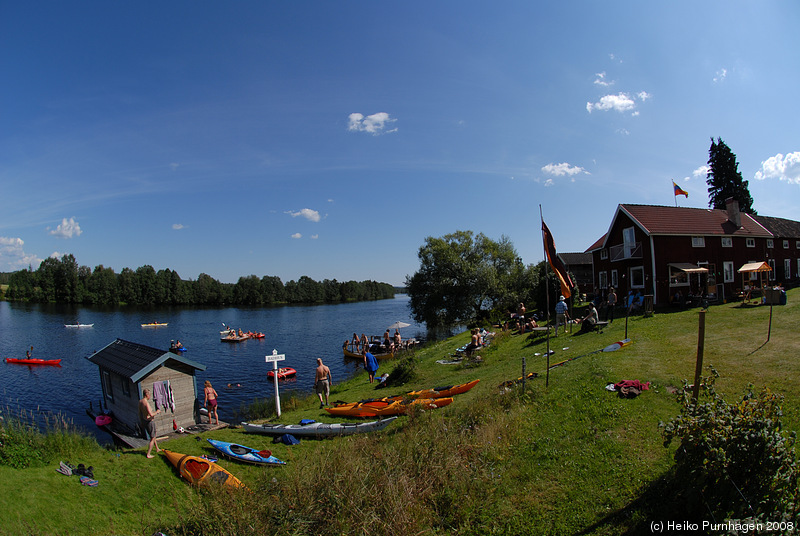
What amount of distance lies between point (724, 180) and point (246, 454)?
6884 centimetres

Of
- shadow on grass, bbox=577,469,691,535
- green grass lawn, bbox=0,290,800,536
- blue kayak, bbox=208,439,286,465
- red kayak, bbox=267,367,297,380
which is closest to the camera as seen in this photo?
shadow on grass, bbox=577,469,691,535

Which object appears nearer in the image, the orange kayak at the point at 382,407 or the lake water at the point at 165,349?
the orange kayak at the point at 382,407

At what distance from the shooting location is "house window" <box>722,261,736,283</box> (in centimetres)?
2902

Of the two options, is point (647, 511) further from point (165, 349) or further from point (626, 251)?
point (165, 349)

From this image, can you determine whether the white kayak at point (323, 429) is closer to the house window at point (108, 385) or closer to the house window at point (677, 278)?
the house window at point (108, 385)

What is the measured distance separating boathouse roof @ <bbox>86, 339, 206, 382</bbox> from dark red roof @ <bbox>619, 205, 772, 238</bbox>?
93.5 feet

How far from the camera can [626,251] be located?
2897cm

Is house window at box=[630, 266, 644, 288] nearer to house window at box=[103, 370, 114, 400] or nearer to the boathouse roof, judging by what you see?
the boathouse roof

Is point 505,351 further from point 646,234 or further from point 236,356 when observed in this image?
point 236,356

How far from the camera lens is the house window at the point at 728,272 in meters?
→ 29.0

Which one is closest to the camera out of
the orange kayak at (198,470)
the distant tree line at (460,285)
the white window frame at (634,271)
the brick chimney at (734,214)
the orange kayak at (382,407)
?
the orange kayak at (198,470)

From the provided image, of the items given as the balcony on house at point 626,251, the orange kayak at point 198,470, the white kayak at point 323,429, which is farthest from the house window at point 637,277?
the orange kayak at point 198,470

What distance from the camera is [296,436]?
39.9 feet

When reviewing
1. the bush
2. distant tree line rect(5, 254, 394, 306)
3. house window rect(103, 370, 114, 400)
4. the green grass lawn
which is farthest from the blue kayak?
distant tree line rect(5, 254, 394, 306)
